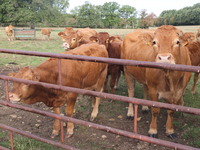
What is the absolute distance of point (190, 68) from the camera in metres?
1.57

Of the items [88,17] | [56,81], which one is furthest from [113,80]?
[88,17]

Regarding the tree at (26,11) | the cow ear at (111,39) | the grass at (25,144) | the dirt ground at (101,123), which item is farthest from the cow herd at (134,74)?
the tree at (26,11)

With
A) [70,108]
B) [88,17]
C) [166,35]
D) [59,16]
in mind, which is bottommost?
[70,108]

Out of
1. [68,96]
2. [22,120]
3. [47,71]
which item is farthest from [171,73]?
[22,120]

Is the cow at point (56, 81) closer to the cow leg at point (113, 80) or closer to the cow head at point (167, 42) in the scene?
the cow leg at point (113, 80)

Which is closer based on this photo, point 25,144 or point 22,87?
point 22,87

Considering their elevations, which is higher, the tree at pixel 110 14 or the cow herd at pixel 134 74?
the tree at pixel 110 14

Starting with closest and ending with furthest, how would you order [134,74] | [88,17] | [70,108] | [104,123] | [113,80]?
[70,108]
[104,123]
[134,74]
[113,80]
[88,17]

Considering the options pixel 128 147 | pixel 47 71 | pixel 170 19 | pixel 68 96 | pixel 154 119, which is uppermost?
pixel 170 19

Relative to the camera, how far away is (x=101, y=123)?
14.8 feet

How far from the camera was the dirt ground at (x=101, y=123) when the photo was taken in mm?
3656

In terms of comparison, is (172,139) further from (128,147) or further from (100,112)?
A: (100,112)

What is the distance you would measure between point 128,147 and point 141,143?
25cm

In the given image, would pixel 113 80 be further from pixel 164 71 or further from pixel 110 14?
pixel 110 14
